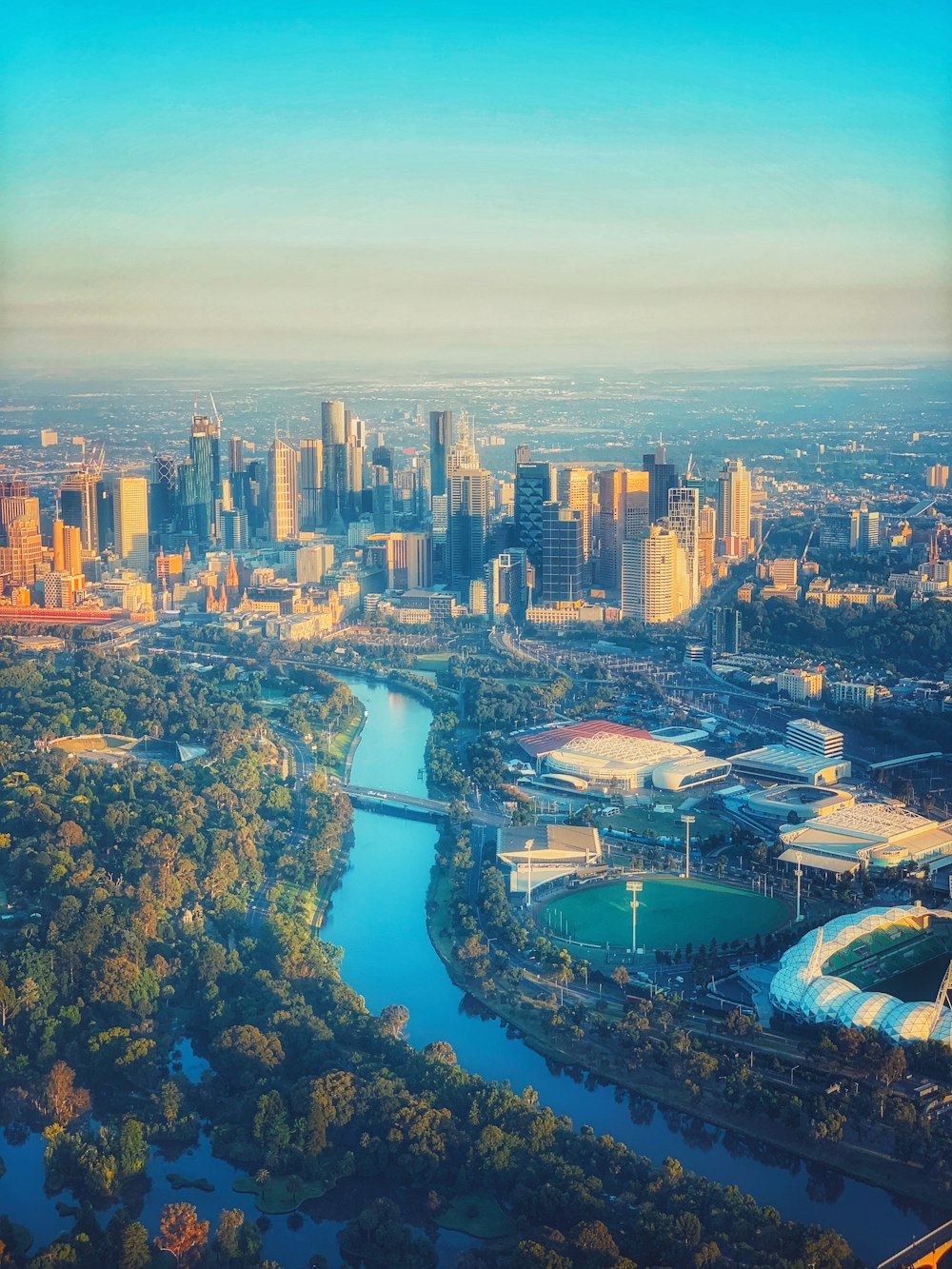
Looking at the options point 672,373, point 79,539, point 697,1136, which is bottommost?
point 697,1136

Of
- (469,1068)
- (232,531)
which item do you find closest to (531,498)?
(232,531)

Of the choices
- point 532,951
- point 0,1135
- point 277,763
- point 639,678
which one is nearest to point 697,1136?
point 532,951

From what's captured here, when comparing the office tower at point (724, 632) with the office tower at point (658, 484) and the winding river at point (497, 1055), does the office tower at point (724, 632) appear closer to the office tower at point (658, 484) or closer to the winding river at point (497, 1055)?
the office tower at point (658, 484)

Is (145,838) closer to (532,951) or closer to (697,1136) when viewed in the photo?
(532,951)

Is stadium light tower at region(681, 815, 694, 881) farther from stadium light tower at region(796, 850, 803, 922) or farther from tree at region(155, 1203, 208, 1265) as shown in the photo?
tree at region(155, 1203, 208, 1265)

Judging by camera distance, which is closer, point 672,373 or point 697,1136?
point 697,1136

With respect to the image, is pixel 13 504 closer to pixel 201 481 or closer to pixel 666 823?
pixel 201 481

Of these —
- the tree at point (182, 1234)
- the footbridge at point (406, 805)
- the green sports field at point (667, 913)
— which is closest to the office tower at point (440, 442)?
the footbridge at point (406, 805)
